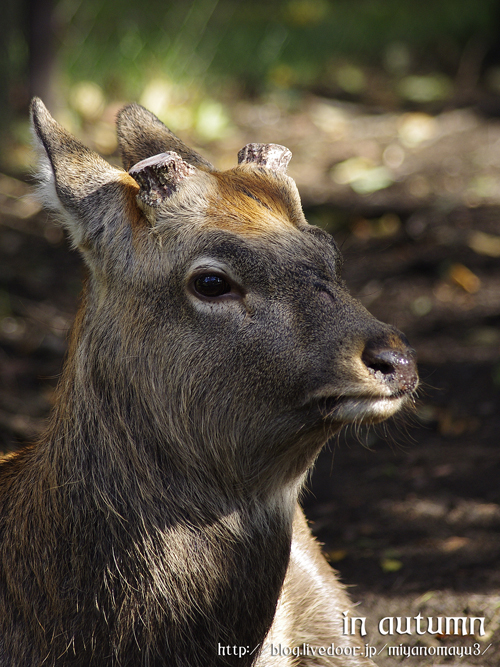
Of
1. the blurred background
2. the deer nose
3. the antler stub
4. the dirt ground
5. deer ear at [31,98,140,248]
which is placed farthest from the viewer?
the blurred background

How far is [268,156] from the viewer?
3.29m

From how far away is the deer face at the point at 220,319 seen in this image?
262cm

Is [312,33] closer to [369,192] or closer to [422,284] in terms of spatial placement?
[369,192]

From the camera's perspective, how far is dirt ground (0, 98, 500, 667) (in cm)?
431

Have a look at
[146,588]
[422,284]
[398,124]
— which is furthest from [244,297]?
[398,124]

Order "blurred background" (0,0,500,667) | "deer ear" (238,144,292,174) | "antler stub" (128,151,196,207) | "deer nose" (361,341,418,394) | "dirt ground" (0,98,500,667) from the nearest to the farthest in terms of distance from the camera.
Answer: "deer nose" (361,341,418,394), "antler stub" (128,151,196,207), "deer ear" (238,144,292,174), "dirt ground" (0,98,500,667), "blurred background" (0,0,500,667)

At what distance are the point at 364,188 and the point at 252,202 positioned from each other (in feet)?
20.8

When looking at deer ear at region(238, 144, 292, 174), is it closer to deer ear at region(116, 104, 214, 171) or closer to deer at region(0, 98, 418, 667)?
deer at region(0, 98, 418, 667)

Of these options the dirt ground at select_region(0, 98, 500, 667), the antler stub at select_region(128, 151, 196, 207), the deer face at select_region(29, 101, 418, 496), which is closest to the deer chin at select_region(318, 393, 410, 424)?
the deer face at select_region(29, 101, 418, 496)

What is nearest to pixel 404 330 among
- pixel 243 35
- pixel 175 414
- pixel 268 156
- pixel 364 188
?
pixel 364 188

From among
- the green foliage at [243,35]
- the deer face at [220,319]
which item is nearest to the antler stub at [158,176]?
the deer face at [220,319]

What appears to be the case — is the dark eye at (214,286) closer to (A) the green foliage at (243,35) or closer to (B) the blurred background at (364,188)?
(B) the blurred background at (364,188)

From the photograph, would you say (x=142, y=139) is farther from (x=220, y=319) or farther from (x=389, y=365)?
(x=389, y=365)

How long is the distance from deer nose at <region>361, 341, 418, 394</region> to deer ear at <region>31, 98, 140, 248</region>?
1102mm
